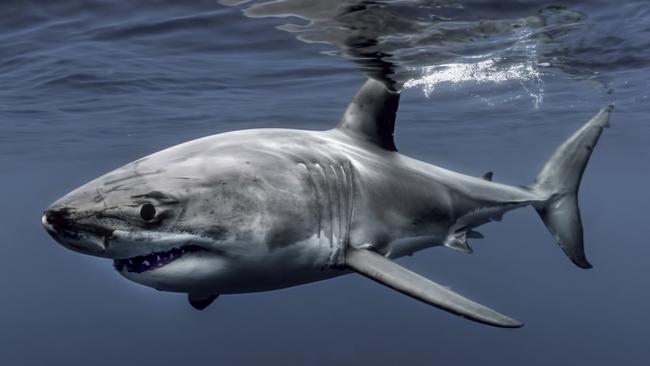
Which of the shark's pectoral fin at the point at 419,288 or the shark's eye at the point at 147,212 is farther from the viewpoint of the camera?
the shark's pectoral fin at the point at 419,288

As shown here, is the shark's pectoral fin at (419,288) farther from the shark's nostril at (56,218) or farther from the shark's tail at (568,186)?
the shark's tail at (568,186)

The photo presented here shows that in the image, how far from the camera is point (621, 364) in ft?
103

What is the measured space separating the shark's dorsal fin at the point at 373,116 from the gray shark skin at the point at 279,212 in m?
0.01

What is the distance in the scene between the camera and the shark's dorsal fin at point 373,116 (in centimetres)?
625

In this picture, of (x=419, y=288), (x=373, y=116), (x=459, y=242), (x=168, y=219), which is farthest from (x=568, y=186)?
(x=168, y=219)

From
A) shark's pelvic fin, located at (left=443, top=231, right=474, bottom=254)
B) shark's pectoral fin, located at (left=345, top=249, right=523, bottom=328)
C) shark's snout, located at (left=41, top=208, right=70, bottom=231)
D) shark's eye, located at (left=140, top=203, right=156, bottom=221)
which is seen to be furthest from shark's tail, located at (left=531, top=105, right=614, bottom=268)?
shark's snout, located at (left=41, top=208, right=70, bottom=231)

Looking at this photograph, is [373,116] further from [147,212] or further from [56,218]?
[56,218]

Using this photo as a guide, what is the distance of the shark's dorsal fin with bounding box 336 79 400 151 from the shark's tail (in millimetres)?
2443

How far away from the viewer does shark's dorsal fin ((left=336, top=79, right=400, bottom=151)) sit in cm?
625

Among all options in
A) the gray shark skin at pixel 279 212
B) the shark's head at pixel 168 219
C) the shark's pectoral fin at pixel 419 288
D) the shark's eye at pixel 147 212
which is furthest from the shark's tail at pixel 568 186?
the shark's eye at pixel 147 212

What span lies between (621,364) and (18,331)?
34.3 metres

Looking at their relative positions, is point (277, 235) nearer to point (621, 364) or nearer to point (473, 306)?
point (473, 306)

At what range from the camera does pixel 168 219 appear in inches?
138

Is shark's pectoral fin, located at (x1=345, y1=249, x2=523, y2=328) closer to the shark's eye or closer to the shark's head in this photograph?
the shark's head
